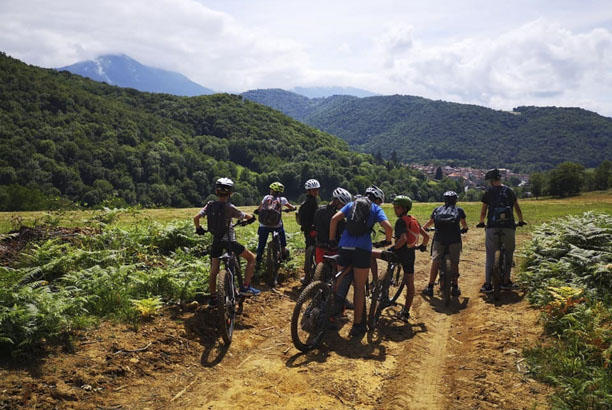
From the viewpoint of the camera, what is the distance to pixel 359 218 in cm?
651

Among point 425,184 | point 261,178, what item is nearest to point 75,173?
point 261,178

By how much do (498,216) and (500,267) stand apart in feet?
3.93

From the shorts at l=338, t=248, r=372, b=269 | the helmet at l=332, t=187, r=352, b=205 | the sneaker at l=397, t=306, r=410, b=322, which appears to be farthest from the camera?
the sneaker at l=397, t=306, r=410, b=322

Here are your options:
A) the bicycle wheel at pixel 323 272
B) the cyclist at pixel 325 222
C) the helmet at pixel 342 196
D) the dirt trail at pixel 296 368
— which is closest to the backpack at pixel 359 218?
the bicycle wheel at pixel 323 272

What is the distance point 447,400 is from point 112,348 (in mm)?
4646

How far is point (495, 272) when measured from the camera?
29.0 ft

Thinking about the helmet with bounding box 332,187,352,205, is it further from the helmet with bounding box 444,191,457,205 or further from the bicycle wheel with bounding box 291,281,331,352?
the helmet with bounding box 444,191,457,205

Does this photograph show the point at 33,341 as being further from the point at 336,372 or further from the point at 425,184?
the point at 425,184

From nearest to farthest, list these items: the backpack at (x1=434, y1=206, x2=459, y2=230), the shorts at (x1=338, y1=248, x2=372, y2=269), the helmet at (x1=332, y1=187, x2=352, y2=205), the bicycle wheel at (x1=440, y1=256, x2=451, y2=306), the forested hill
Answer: the shorts at (x1=338, y1=248, x2=372, y2=269)
the helmet at (x1=332, y1=187, x2=352, y2=205)
the bicycle wheel at (x1=440, y1=256, x2=451, y2=306)
the backpack at (x1=434, y1=206, x2=459, y2=230)
the forested hill

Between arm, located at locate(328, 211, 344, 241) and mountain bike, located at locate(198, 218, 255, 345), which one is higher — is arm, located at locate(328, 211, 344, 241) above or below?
above

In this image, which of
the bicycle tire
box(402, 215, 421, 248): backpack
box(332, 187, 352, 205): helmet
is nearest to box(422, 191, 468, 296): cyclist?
box(402, 215, 421, 248): backpack

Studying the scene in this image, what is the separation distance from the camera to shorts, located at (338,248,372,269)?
21.7ft

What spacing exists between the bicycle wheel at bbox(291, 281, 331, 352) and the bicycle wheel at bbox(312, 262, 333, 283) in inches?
20.6

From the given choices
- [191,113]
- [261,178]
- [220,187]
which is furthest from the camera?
[191,113]
